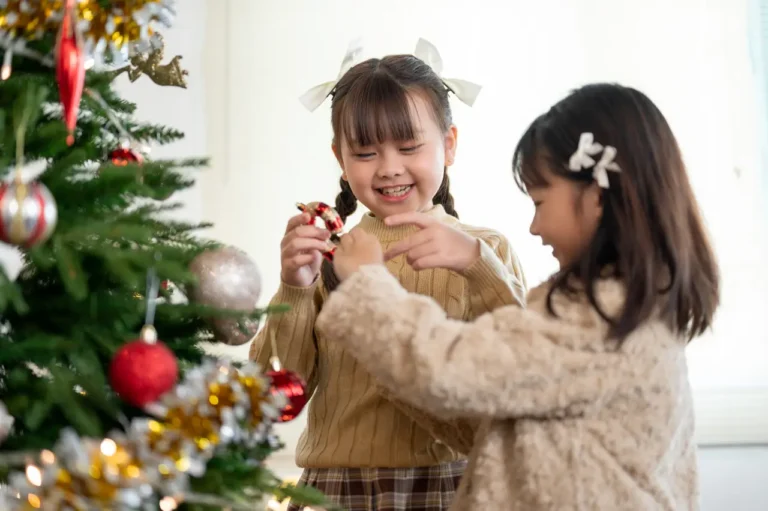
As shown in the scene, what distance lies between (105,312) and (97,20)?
0.26 m

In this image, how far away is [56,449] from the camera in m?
0.68

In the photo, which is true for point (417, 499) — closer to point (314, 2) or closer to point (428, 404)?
point (428, 404)

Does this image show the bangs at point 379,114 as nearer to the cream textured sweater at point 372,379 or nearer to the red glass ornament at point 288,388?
the cream textured sweater at point 372,379

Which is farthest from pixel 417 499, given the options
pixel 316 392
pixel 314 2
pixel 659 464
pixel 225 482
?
pixel 314 2

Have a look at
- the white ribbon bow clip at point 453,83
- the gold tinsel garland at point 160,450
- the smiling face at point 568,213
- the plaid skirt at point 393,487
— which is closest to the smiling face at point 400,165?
the white ribbon bow clip at point 453,83

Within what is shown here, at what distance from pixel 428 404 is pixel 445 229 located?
251 millimetres

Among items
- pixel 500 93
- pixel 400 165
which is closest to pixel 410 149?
pixel 400 165

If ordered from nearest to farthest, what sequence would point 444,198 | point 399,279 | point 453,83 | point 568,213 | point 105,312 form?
point 105,312, point 568,213, point 399,279, point 453,83, point 444,198

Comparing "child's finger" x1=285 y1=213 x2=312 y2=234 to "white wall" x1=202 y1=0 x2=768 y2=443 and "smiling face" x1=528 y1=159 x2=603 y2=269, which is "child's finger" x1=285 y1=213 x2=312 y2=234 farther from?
"white wall" x1=202 y1=0 x2=768 y2=443

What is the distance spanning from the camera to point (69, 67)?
0.72 meters

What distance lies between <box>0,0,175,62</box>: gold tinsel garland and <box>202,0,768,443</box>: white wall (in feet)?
4.49

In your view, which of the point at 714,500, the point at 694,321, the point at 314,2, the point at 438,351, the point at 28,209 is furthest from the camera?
the point at 314,2

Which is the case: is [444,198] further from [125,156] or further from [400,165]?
[125,156]

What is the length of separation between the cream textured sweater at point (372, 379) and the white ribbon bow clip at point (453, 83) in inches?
9.1
